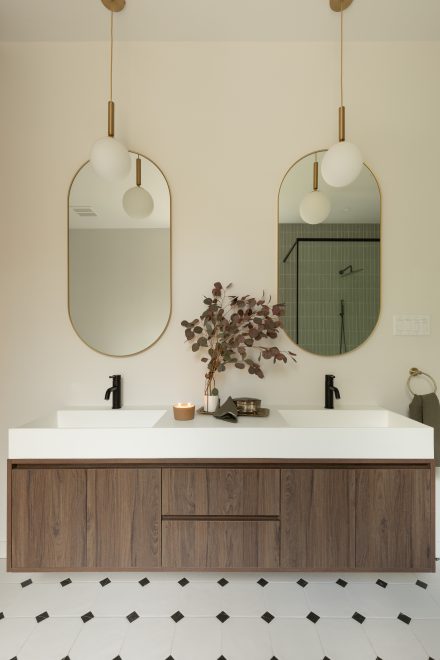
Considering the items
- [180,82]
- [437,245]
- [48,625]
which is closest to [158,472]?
[48,625]

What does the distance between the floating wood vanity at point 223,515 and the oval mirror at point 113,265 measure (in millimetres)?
767

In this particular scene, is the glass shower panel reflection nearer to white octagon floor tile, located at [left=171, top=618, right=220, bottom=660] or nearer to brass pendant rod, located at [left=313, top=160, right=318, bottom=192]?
brass pendant rod, located at [left=313, top=160, right=318, bottom=192]

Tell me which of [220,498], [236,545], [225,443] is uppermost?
[225,443]

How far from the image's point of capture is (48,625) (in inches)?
66.1

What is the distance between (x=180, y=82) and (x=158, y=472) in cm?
220

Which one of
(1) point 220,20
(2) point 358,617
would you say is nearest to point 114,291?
(1) point 220,20

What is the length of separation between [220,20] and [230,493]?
8.18ft

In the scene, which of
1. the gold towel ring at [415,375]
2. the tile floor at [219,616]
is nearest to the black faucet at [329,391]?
the gold towel ring at [415,375]

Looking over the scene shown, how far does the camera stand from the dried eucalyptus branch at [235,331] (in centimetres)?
214

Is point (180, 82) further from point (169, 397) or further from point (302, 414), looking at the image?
point (302, 414)

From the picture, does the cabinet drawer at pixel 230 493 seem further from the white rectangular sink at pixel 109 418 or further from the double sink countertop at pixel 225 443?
the white rectangular sink at pixel 109 418

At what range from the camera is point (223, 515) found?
182 cm

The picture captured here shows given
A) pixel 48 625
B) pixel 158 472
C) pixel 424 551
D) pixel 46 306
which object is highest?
pixel 46 306

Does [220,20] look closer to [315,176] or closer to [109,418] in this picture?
[315,176]
